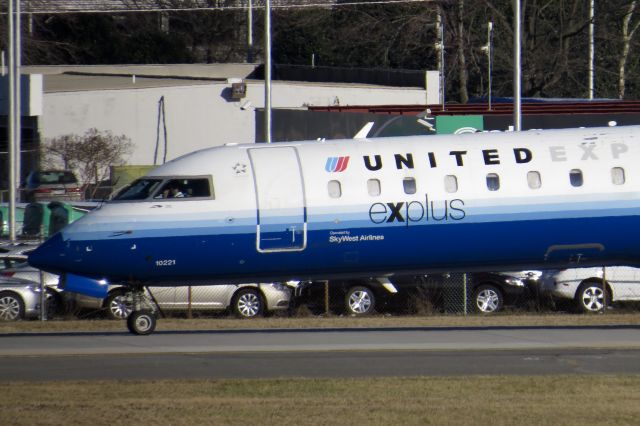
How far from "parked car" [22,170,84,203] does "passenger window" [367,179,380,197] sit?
81.2 feet

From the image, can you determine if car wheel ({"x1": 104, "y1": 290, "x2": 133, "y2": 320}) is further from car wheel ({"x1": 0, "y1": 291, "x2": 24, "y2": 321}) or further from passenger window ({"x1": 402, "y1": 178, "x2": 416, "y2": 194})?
passenger window ({"x1": 402, "y1": 178, "x2": 416, "y2": 194})

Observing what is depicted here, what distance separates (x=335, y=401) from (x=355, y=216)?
693 cm

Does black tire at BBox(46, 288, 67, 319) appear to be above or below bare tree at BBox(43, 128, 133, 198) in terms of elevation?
below

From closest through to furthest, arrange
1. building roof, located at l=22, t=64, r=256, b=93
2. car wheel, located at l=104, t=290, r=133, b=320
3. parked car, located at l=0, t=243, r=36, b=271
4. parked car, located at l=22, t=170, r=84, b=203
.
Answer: car wheel, located at l=104, t=290, r=133, b=320 < parked car, located at l=0, t=243, r=36, b=271 < parked car, located at l=22, t=170, r=84, b=203 < building roof, located at l=22, t=64, r=256, b=93

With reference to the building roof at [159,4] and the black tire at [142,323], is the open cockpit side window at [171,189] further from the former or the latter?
the building roof at [159,4]

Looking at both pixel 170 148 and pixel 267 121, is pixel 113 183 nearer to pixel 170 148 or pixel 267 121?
pixel 170 148

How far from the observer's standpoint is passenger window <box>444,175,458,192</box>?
66.8ft

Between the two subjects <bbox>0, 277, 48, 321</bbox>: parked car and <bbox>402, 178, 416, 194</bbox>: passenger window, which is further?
<bbox>0, 277, 48, 321</bbox>: parked car

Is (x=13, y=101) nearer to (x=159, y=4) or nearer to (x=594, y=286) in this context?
(x=594, y=286)

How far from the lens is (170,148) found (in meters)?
48.8

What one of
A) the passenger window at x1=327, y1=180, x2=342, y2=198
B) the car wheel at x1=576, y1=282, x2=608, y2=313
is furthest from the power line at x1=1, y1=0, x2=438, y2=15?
the passenger window at x1=327, y1=180, x2=342, y2=198

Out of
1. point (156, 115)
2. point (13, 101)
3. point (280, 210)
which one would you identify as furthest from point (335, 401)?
point (156, 115)

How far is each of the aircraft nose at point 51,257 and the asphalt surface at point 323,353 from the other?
47.8 inches

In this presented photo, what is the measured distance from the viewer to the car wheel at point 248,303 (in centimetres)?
2633
